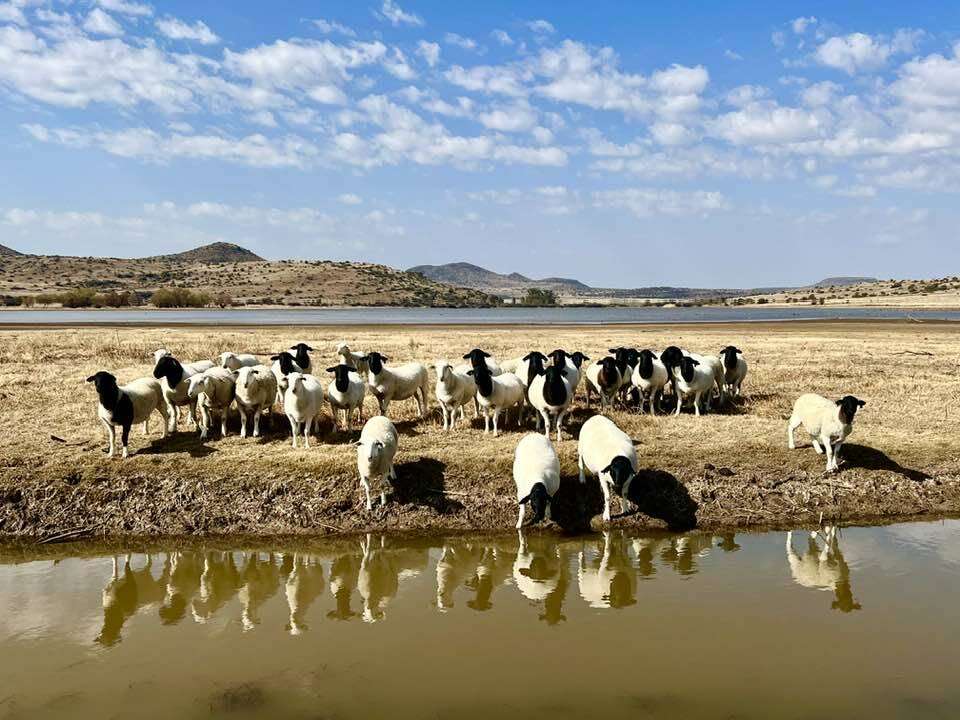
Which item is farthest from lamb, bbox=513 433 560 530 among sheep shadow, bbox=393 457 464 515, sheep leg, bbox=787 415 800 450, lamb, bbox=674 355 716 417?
lamb, bbox=674 355 716 417

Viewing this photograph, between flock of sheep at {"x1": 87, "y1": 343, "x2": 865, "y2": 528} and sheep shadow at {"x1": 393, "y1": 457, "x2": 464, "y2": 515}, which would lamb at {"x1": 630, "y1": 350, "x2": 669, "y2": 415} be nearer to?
flock of sheep at {"x1": 87, "y1": 343, "x2": 865, "y2": 528}

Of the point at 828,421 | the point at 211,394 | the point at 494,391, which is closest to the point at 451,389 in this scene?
the point at 494,391

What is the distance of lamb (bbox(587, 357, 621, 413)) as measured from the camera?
53.9 feet

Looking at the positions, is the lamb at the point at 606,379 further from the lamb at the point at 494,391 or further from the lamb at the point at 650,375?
the lamb at the point at 494,391

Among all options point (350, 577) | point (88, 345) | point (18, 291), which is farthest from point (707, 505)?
point (18, 291)

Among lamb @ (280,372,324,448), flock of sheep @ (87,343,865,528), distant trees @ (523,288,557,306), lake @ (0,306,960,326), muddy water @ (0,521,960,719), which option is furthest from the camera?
distant trees @ (523,288,557,306)

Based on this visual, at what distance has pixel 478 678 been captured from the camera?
660 centimetres

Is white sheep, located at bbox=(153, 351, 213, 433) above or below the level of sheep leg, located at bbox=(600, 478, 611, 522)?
above

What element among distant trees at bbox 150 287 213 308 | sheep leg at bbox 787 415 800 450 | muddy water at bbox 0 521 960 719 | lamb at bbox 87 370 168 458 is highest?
distant trees at bbox 150 287 213 308

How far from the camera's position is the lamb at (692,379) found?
16094 millimetres

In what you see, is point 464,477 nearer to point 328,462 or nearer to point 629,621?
point 328,462

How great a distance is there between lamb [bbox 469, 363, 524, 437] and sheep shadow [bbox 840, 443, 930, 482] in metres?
6.44

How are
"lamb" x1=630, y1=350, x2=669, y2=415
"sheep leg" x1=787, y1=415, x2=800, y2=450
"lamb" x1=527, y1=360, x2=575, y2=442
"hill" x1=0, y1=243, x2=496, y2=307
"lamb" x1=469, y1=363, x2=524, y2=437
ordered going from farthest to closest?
"hill" x1=0, y1=243, x2=496, y2=307, "lamb" x1=630, y1=350, x2=669, y2=415, "lamb" x1=469, y1=363, x2=524, y2=437, "lamb" x1=527, y1=360, x2=575, y2=442, "sheep leg" x1=787, y1=415, x2=800, y2=450

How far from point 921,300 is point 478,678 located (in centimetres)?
10438
